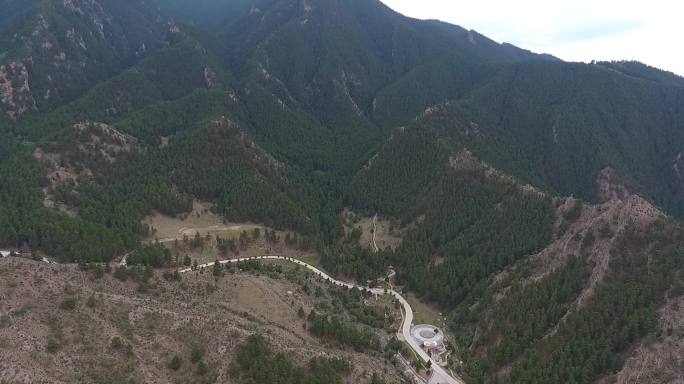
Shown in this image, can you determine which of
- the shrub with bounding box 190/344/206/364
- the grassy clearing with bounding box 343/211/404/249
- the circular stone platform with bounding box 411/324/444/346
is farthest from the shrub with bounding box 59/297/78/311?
the grassy clearing with bounding box 343/211/404/249

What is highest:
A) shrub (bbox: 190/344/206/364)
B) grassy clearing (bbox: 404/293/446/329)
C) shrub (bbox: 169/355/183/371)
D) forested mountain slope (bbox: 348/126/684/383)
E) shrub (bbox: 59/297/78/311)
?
forested mountain slope (bbox: 348/126/684/383)

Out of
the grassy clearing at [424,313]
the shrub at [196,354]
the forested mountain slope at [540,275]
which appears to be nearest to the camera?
the shrub at [196,354]

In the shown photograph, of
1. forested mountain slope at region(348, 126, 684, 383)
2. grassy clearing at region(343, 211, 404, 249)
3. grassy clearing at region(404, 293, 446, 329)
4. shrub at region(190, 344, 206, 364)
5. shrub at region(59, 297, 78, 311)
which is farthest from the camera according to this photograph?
grassy clearing at region(343, 211, 404, 249)

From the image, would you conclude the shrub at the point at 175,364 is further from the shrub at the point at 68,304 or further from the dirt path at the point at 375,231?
the dirt path at the point at 375,231

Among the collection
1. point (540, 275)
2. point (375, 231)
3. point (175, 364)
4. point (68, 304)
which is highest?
point (540, 275)

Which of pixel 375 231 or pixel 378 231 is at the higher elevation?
pixel 378 231

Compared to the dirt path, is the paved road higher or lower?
lower

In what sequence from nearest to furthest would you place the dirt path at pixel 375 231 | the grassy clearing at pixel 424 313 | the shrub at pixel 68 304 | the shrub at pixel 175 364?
the shrub at pixel 175 364 < the shrub at pixel 68 304 < the grassy clearing at pixel 424 313 < the dirt path at pixel 375 231

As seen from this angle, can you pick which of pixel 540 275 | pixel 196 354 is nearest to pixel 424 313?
pixel 540 275

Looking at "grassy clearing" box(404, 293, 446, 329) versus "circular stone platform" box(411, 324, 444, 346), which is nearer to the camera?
"circular stone platform" box(411, 324, 444, 346)

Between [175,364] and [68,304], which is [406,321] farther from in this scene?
[68,304]

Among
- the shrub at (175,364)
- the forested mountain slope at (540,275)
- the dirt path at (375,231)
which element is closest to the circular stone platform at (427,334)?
the forested mountain slope at (540,275)

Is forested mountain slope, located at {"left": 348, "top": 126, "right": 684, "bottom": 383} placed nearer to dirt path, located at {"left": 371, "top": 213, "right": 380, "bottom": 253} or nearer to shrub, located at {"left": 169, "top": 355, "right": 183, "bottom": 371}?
dirt path, located at {"left": 371, "top": 213, "right": 380, "bottom": 253}
